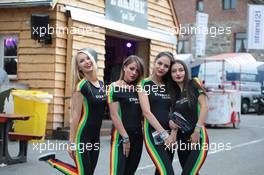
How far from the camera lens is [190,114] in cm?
528

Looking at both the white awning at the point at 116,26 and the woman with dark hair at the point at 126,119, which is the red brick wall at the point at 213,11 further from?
the woman with dark hair at the point at 126,119

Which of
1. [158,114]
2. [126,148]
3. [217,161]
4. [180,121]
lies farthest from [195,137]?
[217,161]

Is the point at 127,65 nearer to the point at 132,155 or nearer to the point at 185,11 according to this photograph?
the point at 132,155

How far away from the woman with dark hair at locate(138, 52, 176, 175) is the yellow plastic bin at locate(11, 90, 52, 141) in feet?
19.9

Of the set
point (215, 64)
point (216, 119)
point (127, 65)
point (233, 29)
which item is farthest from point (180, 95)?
point (233, 29)

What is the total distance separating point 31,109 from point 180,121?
6434mm

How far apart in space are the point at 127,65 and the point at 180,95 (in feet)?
2.15

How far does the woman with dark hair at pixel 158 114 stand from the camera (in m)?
5.06

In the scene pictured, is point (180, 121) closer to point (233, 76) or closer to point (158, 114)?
point (158, 114)

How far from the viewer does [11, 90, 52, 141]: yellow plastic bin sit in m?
10.9

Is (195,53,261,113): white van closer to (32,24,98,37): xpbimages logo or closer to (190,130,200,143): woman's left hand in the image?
(32,24,98,37): xpbimages logo

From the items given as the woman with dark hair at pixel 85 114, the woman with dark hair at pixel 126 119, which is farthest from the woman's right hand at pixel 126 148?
the woman with dark hair at pixel 85 114

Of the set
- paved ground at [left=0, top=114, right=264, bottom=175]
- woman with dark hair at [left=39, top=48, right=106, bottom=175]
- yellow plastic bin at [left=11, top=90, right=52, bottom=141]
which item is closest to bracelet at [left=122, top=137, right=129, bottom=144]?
woman with dark hair at [left=39, top=48, right=106, bottom=175]

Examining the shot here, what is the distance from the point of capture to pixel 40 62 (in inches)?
487
